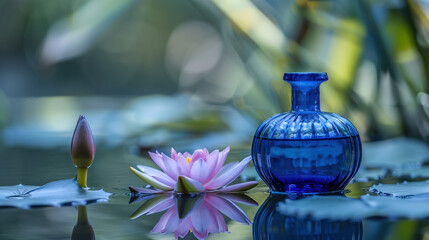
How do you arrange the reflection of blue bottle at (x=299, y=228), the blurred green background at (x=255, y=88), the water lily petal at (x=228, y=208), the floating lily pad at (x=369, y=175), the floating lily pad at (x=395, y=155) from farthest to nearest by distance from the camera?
1. the blurred green background at (x=255, y=88)
2. the floating lily pad at (x=395, y=155)
3. the floating lily pad at (x=369, y=175)
4. the water lily petal at (x=228, y=208)
5. the reflection of blue bottle at (x=299, y=228)

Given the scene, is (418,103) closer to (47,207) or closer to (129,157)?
(129,157)

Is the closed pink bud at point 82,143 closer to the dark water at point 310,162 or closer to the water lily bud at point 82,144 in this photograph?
the water lily bud at point 82,144

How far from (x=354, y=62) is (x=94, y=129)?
2.66ft

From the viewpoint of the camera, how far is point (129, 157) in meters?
1.36

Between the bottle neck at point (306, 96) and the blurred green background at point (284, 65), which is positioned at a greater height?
the blurred green background at point (284, 65)

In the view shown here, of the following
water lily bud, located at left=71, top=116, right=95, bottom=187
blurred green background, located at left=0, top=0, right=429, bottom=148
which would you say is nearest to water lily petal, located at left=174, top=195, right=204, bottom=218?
water lily bud, located at left=71, top=116, right=95, bottom=187

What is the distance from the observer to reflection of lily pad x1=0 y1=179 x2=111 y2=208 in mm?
785

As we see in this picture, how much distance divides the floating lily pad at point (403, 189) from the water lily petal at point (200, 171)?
0.65ft

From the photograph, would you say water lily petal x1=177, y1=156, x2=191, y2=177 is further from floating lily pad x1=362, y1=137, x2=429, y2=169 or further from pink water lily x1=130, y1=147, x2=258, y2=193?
floating lily pad x1=362, y1=137, x2=429, y2=169

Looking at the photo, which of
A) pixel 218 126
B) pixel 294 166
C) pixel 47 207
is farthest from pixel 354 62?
pixel 47 207

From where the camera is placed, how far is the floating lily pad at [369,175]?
988 millimetres

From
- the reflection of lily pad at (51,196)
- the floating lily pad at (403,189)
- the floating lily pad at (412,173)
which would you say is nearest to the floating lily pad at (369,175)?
the floating lily pad at (412,173)

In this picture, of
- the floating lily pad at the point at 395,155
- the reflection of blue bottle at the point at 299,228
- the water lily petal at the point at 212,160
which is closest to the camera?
the reflection of blue bottle at the point at 299,228

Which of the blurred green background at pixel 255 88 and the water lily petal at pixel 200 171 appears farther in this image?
the blurred green background at pixel 255 88
